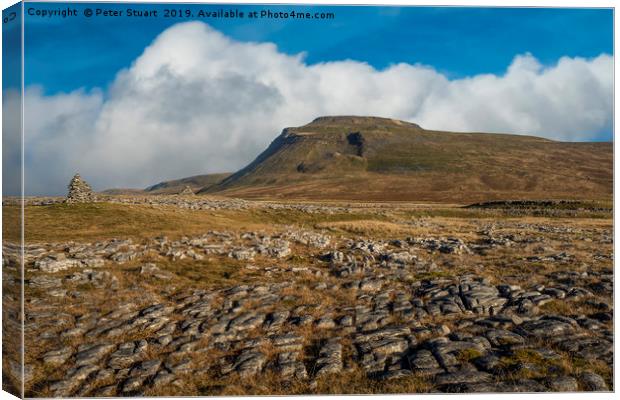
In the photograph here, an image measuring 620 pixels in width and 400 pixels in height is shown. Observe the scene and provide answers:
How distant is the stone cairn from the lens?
4144 cm

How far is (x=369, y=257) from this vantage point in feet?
72.0

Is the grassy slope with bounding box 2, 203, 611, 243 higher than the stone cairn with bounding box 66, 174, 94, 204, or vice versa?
the stone cairn with bounding box 66, 174, 94, 204

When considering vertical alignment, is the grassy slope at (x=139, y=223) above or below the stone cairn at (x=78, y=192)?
below

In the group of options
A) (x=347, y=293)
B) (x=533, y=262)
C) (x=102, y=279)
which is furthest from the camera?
(x=533, y=262)

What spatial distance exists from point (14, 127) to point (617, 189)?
14387 millimetres

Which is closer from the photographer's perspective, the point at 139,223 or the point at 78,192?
the point at 139,223

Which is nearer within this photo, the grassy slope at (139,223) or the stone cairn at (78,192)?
the grassy slope at (139,223)

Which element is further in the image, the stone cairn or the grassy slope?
the stone cairn

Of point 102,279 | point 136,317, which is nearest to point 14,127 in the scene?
point 136,317

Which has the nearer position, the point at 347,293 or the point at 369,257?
the point at 347,293

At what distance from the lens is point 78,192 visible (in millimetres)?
42125

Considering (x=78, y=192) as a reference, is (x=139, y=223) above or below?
below

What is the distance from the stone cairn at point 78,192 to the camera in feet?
136

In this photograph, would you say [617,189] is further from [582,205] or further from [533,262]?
[582,205]
